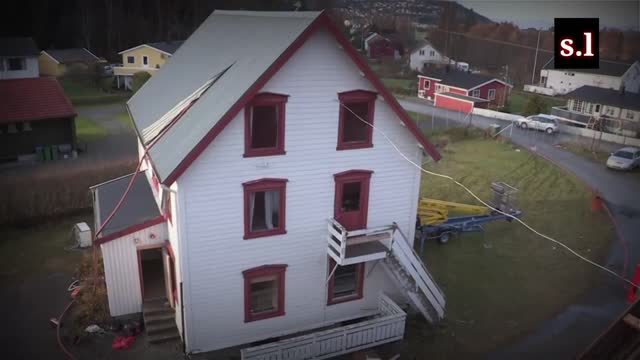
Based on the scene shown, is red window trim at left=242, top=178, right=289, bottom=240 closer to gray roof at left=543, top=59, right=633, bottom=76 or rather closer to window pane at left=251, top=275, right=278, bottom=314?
window pane at left=251, top=275, right=278, bottom=314

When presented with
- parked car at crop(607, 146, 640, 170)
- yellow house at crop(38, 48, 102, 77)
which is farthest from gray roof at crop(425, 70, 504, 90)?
yellow house at crop(38, 48, 102, 77)

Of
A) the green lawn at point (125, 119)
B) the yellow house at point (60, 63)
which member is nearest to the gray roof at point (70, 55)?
the yellow house at point (60, 63)

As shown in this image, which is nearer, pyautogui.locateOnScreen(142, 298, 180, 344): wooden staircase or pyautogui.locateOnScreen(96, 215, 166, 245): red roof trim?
pyautogui.locateOnScreen(96, 215, 166, 245): red roof trim

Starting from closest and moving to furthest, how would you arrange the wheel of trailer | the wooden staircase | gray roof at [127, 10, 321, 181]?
gray roof at [127, 10, 321, 181], the wooden staircase, the wheel of trailer

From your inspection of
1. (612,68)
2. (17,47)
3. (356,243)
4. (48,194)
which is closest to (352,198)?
(356,243)

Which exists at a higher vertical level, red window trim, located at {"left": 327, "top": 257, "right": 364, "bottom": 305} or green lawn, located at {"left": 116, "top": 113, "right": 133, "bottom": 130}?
green lawn, located at {"left": 116, "top": 113, "right": 133, "bottom": 130}

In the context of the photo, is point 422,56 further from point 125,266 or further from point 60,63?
point 125,266
